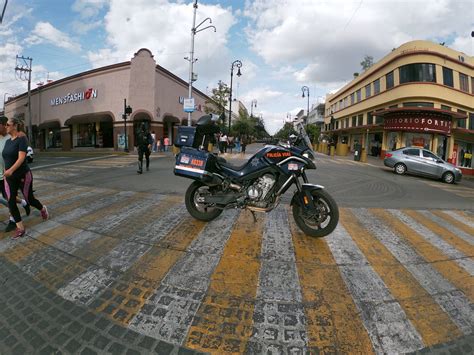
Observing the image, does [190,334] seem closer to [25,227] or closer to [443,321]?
[443,321]

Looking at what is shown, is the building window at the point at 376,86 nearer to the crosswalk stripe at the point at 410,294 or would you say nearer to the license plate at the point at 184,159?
the crosswalk stripe at the point at 410,294

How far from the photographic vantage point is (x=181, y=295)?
254 centimetres

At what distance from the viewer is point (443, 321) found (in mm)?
2275

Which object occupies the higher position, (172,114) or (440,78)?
(440,78)

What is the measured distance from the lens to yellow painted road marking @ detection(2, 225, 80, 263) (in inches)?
132

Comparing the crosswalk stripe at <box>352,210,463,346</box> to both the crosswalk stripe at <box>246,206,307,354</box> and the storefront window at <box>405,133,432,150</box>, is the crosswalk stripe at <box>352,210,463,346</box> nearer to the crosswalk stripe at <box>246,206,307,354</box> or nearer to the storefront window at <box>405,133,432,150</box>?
the crosswalk stripe at <box>246,206,307,354</box>

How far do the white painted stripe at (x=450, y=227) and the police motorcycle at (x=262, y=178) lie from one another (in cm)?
242

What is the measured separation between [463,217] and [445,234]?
5.82 ft

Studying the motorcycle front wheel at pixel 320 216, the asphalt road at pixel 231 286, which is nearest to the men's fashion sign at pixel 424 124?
the asphalt road at pixel 231 286

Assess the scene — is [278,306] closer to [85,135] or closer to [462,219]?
[462,219]

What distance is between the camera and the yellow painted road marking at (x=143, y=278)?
2.35m

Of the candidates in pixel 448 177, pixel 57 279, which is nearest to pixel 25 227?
pixel 57 279

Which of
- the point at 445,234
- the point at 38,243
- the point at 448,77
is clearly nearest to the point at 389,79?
the point at 448,77

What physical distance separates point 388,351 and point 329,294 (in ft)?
2.27
